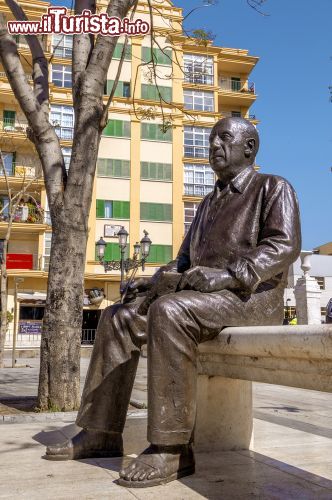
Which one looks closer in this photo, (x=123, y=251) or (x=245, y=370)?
(x=245, y=370)

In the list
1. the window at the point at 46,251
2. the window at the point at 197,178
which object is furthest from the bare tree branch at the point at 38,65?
the window at the point at 197,178

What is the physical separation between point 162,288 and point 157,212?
99.2 ft

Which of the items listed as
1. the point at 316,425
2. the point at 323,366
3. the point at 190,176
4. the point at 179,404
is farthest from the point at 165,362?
the point at 190,176

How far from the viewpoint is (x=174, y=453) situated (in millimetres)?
2598

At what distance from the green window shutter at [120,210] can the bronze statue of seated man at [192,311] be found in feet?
95.4

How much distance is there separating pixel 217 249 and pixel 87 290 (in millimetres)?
29038

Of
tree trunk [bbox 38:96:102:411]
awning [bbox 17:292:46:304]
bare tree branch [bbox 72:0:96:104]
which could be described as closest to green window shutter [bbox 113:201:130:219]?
awning [bbox 17:292:46:304]

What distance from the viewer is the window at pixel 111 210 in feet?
106

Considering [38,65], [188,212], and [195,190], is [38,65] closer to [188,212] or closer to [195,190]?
[188,212]

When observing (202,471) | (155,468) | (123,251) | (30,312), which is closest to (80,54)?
(202,471)

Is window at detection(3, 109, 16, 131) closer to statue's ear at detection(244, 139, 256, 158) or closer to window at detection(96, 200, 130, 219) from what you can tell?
window at detection(96, 200, 130, 219)

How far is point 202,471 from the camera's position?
9.25 feet

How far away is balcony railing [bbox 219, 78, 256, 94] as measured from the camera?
3797 centimetres

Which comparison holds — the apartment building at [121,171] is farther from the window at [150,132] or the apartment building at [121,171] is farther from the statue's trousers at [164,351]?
the statue's trousers at [164,351]
